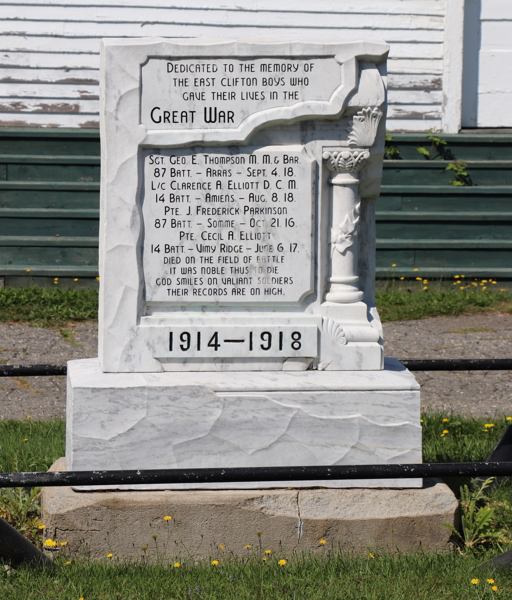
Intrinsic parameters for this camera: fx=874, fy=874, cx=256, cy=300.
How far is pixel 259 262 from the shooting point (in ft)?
12.3

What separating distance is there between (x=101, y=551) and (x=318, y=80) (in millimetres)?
2118

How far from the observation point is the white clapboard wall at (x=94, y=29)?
9414 millimetres

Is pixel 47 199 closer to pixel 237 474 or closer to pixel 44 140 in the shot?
pixel 44 140

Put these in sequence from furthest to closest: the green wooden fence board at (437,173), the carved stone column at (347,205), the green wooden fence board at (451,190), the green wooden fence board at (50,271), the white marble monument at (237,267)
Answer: the green wooden fence board at (437,173), the green wooden fence board at (451,190), the green wooden fence board at (50,271), the carved stone column at (347,205), the white marble monument at (237,267)

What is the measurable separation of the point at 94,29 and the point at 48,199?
195 centimetres

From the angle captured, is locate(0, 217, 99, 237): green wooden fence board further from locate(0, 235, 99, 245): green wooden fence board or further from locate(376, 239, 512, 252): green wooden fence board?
locate(376, 239, 512, 252): green wooden fence board

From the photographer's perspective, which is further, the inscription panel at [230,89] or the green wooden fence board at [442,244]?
the green wooden fence board at [442,244]

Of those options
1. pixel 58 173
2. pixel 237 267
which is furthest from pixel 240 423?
pixel 58 173

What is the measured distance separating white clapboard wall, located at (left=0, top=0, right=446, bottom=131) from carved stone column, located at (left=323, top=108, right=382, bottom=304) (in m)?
6.03

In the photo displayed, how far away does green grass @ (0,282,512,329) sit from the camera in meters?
7.71

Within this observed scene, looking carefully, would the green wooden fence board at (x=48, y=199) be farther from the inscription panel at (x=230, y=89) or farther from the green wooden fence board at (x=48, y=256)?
the inscription panel at (x=230, y=89)

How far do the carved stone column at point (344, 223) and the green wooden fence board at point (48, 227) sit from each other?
18.2 feet

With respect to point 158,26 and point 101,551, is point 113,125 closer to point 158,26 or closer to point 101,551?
point 101,551

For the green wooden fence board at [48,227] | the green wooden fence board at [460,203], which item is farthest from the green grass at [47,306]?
the green wooden fence board at [460,203]
